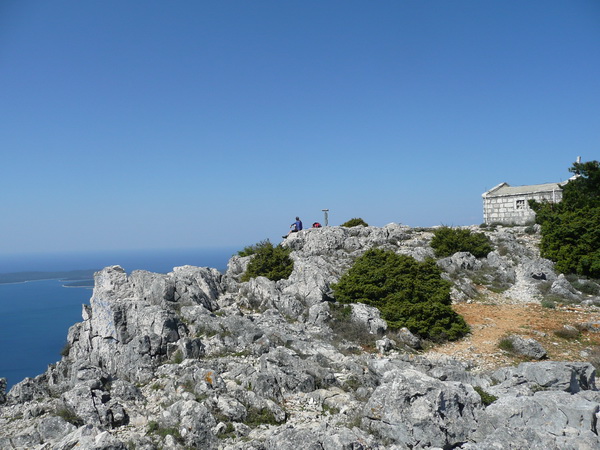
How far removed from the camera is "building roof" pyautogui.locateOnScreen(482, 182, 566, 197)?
38.7 meters

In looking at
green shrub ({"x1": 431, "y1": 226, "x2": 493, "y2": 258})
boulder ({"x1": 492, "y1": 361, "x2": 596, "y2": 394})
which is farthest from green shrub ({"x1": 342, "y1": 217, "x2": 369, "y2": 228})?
boulder ({"x1": 492, "y1": 361, "x2": 596, "y2": 394})

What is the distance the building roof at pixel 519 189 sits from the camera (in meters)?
38.7

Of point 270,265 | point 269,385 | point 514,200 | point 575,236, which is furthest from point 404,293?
point 514,200

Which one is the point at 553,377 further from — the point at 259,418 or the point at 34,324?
the point at 34,324

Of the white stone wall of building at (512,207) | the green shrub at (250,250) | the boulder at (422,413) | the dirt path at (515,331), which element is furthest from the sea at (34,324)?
the white stone wall of building at (512,207)

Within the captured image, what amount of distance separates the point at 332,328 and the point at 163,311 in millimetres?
6948

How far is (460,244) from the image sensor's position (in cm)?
2766

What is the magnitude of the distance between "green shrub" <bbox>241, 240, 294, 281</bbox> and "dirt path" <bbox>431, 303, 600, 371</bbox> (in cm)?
979

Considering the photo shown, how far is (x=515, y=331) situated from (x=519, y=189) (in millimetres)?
31015

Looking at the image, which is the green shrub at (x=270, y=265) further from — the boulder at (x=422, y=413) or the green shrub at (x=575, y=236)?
the green shrub at (x=575, y=236)

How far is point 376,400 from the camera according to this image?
29.3 ft

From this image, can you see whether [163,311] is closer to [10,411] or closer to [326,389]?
[10,411]

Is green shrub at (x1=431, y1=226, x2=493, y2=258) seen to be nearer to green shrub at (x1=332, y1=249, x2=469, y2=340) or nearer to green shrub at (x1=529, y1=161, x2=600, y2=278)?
green shrub at (x1=529, y1=161, x2=600, y2=278)

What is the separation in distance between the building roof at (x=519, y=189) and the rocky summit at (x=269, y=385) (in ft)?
75.1
